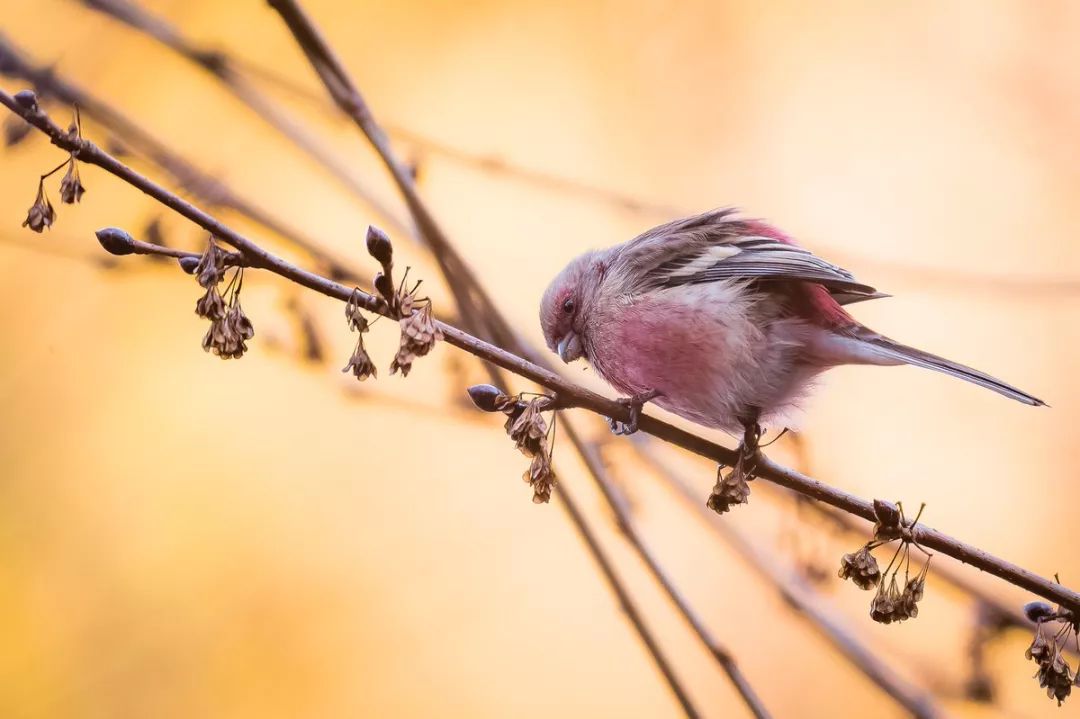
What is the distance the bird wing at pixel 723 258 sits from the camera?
1064mm

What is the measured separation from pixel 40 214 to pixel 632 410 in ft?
1.66

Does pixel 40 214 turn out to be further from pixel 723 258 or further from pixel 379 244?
pixel 723 258

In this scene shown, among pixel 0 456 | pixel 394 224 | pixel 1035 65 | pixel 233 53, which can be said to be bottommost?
pixel 0 456

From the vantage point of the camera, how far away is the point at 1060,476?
1704mm

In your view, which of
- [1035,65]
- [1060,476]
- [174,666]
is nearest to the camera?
[174,666]

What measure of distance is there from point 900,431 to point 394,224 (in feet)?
3.21

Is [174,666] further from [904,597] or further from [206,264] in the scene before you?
[904,597]

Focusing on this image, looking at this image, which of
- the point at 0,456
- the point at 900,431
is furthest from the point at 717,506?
the point at 0,456

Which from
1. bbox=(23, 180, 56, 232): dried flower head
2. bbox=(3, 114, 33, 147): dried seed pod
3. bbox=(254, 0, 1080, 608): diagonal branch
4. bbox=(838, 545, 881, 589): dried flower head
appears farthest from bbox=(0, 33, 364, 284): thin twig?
bbox=(838, 545, 881, 589): dried flower head

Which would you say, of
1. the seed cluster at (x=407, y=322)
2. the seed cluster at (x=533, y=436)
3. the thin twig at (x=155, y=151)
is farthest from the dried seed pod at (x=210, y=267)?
the thin twig at (x=155, y=151)

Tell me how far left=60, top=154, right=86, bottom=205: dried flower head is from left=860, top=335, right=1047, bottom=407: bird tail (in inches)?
28.7

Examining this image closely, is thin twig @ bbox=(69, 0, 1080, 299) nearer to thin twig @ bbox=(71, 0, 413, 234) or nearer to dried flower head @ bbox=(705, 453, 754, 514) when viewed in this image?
thin twig @ bbox=(71, 0, 413, 234)

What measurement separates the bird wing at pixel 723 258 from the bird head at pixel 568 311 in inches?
2.6

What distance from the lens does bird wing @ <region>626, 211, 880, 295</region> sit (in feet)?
3.49
